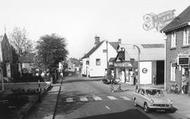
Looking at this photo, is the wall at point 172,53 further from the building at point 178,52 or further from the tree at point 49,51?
the tree at point 49,51

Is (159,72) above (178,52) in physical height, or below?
below

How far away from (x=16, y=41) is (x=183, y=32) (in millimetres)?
57089

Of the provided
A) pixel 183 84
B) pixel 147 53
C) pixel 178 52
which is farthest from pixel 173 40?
pixel 147 53

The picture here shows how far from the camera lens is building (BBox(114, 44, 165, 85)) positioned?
137 feet

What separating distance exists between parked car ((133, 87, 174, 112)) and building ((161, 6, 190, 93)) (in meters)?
8.06

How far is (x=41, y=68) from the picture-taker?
51.7 meters

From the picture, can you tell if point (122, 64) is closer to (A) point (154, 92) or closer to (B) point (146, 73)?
(B) point (146, 73)

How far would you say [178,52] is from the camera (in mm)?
27250

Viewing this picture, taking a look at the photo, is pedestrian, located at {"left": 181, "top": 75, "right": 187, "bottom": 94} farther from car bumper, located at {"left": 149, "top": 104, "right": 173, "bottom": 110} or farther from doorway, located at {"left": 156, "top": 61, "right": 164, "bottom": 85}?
doorway, located at {"left": 156, "top": 61, "right": 164, "bottom": 85}

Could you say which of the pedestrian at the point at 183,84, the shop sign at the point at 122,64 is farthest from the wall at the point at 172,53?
the shop sign at the point at 122,64

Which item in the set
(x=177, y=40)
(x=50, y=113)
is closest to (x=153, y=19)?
(x=177, y=40)

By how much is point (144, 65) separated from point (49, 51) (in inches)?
720

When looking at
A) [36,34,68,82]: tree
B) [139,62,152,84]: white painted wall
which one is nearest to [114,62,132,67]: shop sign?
[139,62,152,84]: white painted wall

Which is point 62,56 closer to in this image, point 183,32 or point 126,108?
point 183,32
